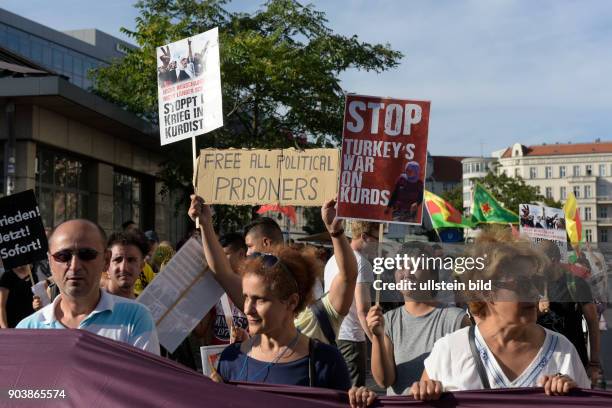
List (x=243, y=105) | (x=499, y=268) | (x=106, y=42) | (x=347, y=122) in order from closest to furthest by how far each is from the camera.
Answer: (x=499, y=268) → (x=347, y=122) → (x=243, y=105) → (x=106, y=42)

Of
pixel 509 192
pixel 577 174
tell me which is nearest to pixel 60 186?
pixel 509 192

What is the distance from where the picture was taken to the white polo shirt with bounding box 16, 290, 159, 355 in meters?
3.45

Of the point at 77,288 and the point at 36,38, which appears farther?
the point at 36,38

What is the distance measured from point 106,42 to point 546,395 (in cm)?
6453

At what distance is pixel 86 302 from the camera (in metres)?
3.52

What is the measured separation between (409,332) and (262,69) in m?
20.2

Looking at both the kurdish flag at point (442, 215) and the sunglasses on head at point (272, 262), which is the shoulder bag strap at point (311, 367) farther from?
the kurdish flag at point (442, 215)

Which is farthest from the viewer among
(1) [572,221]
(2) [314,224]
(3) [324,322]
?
(2) [314,224]

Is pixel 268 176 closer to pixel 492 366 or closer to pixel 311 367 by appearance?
pixel 311 367

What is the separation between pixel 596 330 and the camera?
6.72 metres

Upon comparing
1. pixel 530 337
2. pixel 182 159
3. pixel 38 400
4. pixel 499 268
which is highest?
pixel 182 159

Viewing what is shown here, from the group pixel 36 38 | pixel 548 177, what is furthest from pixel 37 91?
pixel 548 177

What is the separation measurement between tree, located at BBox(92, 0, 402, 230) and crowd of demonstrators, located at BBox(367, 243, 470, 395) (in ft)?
65.1

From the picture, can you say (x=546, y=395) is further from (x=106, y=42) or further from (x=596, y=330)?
(x=106, y=42)
